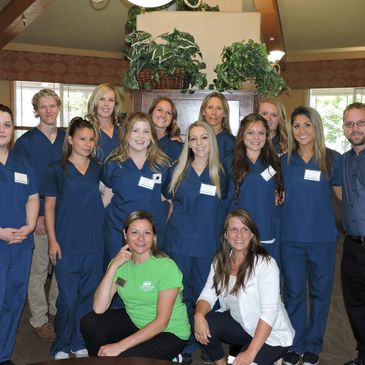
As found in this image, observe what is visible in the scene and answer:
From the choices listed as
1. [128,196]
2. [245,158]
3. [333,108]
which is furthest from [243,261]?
[333,108]

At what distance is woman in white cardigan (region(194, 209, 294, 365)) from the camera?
236cm

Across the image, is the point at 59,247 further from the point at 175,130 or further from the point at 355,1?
the point at 355,1

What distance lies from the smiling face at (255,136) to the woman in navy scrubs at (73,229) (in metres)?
0.85

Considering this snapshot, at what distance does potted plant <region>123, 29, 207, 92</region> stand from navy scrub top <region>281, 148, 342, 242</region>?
91cm

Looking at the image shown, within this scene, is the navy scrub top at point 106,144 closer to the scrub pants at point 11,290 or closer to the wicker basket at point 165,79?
the wicker basket at point 165,79

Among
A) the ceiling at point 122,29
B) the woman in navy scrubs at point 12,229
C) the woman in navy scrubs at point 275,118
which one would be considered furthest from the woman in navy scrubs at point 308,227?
the ceiling at point 122,29

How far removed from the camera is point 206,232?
281cm

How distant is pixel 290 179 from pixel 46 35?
6.43 metres

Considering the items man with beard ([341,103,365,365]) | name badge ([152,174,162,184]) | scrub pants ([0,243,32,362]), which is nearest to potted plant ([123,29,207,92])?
name badge ([152,174,162,184])

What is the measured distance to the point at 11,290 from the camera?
8.73 ft

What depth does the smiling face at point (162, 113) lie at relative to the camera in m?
3.22

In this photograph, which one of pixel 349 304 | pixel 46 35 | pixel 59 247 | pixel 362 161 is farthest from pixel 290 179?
pixel 46 35

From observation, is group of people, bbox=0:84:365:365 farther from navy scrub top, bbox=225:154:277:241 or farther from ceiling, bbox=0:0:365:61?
ceiling, bbox=0:0:365:61

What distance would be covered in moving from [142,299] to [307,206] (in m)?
1.04
